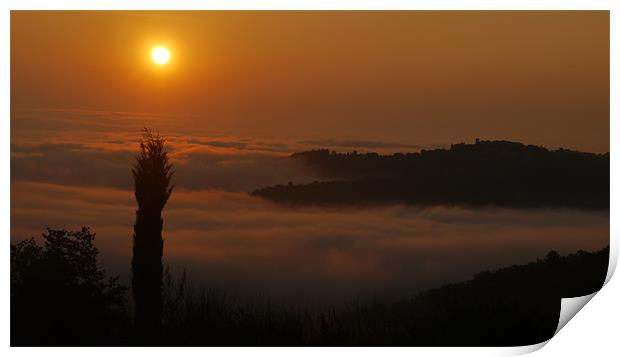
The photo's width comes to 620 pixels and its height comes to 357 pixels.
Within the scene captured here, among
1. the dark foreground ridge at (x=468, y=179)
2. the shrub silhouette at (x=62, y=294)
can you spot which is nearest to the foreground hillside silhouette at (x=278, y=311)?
the shrub silhouette at (x=62, y=294)

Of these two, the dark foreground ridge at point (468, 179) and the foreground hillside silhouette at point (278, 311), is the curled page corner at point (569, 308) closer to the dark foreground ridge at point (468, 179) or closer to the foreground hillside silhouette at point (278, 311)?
the foreground hillside silhouette at point (278, 311)

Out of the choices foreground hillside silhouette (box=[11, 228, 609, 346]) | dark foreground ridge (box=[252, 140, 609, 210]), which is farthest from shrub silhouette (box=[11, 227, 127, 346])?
dark foreground ridge (box=[252, 140, 609, 210])

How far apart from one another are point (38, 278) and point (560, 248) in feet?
12.2

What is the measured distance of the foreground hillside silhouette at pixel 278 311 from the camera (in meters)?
8.14

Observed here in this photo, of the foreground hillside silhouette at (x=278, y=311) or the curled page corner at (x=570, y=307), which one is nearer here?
the foreground hillside silhouette at (x=278, y=311)

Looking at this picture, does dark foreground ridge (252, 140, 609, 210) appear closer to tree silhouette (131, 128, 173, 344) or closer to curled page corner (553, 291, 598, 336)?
curled page corner (553, 291, 598, 336)

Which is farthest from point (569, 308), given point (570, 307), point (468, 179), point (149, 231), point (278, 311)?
point (149, 231)

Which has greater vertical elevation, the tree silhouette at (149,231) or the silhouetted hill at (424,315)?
the tree silhouette at (149,231)

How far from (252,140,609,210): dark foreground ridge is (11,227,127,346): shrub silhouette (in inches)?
64.2

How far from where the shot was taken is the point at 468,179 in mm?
8305

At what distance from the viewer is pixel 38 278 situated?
324 inches
